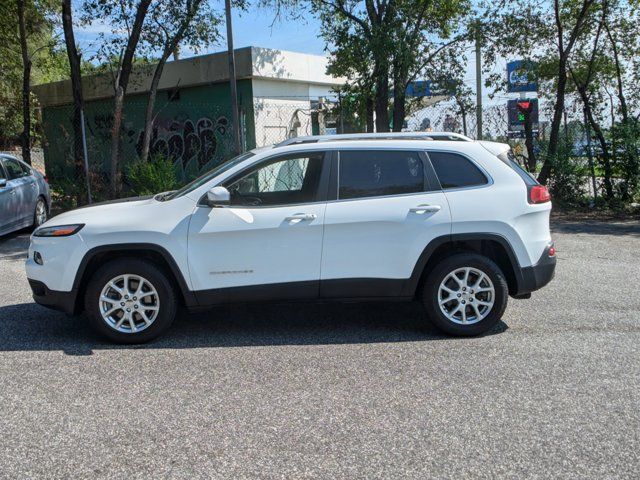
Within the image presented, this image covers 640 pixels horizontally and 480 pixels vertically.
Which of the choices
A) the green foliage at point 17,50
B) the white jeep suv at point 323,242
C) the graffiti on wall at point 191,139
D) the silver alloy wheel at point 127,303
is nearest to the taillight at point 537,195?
the white jeep suv at point 323,242

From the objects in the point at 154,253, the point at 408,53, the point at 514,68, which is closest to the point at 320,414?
the point at 154,253

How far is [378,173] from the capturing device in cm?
567

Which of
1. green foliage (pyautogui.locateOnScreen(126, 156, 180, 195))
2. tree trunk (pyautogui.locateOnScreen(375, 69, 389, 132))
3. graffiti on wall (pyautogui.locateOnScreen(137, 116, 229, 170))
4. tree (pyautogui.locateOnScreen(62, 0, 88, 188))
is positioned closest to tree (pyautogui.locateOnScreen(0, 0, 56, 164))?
graffiti on wall (pyautogui.locateOnScreen(137, 116, 229, 170))

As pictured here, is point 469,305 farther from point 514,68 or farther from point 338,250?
point 514,68

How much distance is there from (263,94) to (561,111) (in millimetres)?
7349

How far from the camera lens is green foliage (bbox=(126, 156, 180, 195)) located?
515 inches

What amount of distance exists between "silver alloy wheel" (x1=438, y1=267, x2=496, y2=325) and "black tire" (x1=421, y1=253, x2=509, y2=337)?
19 millimetres

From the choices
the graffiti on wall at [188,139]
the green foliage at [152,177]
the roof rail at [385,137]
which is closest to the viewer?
the roof rail at [385,137]

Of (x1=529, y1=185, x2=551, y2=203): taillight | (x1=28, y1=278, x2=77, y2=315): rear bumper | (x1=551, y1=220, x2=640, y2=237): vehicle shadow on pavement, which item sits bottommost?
(x1=551, y1=220, x2=640, y2=237): vehicle shadow on pavement

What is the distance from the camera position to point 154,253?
5.50 metres

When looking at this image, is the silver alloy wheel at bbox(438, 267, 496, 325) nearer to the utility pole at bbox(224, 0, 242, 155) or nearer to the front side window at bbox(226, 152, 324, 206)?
the front side window at bbox(226, 152, 324, 206)

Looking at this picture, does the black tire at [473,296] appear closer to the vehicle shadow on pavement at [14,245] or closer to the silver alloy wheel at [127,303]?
the silver alloy wheel at [127,303]

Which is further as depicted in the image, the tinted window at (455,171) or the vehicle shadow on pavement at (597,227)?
the vehicle shadow on pavement at (597,227)

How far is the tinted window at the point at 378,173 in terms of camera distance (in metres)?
5.62
